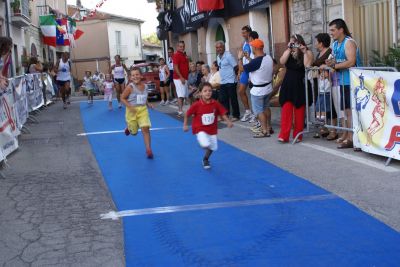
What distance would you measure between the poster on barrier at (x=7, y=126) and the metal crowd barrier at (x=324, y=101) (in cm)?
461

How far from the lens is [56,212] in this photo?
5.89 metres

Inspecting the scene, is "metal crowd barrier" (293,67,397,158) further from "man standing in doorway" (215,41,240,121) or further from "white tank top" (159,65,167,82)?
"white tank top" (159,65,167,82)

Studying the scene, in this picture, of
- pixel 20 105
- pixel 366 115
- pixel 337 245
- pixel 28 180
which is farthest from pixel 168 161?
pixel 20 105

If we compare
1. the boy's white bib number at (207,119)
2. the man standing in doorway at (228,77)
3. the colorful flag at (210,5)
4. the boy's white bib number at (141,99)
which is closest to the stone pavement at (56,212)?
the boy's white bib number at (141,99)

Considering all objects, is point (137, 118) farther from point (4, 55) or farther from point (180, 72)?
point (180, 72)

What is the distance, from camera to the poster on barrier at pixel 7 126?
28.9 feet

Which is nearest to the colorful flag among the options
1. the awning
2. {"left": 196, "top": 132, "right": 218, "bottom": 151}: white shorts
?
the awning

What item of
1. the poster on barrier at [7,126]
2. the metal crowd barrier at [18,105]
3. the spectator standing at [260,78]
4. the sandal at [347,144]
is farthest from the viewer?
the spectator standing at [260,78]

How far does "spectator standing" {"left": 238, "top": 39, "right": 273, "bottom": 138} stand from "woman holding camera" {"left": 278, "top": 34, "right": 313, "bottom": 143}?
589 millimetres

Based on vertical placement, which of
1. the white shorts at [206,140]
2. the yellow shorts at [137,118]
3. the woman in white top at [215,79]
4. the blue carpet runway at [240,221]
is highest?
the woman in white top at [215,79]

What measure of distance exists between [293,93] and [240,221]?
4.38 meters

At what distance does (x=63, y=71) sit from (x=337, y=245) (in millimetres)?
15856

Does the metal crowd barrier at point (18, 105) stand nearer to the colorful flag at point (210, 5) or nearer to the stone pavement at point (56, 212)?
the stone pavement at point (56, 212)

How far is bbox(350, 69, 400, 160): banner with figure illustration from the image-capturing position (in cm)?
706
